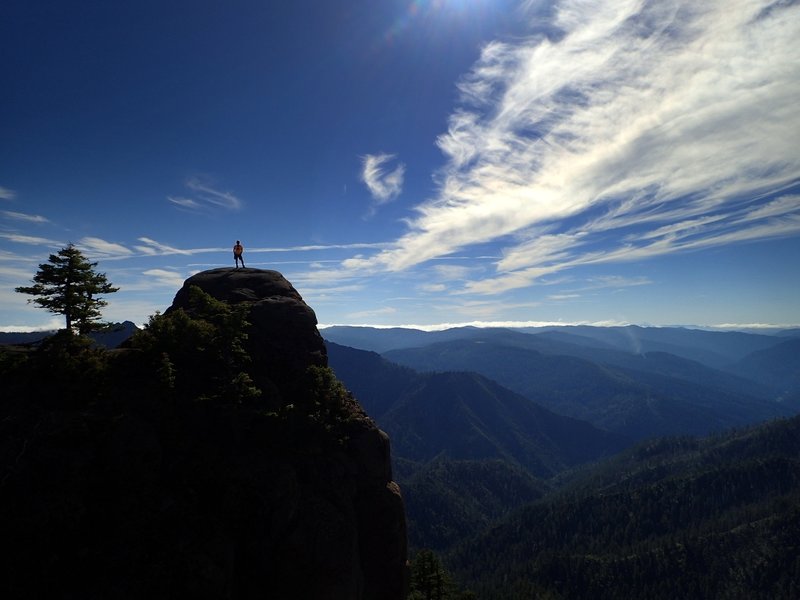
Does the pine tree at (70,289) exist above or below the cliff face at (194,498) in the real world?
above

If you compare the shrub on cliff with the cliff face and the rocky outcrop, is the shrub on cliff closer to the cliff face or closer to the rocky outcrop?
the cliff face

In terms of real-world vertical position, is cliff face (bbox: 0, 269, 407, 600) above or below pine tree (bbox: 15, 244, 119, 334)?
below

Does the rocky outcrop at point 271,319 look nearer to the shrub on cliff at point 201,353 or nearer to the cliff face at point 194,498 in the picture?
the cliff face at point 194,498

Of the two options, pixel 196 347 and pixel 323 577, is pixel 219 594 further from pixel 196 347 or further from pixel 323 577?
pixel 196 347

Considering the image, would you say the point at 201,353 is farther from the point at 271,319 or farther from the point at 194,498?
the point at 194,498

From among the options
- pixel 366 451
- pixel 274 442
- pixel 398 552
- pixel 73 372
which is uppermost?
pixel 73 372

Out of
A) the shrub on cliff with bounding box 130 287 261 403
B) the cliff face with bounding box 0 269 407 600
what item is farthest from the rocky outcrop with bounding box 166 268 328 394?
the shrub on cliff with bounding box 130 287 261 403

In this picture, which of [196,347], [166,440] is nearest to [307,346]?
[196,347]

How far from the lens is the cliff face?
2383 centimetres

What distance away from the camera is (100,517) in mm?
25469

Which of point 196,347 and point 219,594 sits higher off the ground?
point 196,347

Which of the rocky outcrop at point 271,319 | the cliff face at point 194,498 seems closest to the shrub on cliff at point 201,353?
the cliff face at point 194,498

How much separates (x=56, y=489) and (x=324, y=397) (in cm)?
1983

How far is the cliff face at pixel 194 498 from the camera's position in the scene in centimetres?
2383
